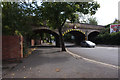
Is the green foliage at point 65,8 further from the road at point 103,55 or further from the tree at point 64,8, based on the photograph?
the road at point 103,55

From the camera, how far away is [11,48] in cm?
783

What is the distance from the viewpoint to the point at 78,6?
12.8 metres

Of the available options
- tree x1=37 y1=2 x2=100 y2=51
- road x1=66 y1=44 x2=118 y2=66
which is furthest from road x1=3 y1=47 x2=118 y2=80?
tree x1=37 y1=2 x2=100 y2=51

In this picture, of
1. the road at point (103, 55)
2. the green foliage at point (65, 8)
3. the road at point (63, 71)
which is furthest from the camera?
the green foliage at point (65, 8)

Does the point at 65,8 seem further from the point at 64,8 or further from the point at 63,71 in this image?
the point at 63,71

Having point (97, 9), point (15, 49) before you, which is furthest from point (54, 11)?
point (15, 49)

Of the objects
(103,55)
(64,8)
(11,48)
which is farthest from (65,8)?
(11,48)

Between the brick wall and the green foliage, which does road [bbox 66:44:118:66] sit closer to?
the green foliage

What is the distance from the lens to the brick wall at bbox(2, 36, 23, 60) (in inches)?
300

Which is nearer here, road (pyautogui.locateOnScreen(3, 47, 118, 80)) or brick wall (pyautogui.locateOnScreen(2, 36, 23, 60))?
road (pyautogui.locateOnScreen(3, 47, 118, 80))

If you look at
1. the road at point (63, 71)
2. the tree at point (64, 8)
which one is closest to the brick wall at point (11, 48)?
the road at point (63, 71)

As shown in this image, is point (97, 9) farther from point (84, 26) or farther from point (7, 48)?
point (84, 26)

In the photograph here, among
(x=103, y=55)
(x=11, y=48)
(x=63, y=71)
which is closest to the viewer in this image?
(x=63, y=71)

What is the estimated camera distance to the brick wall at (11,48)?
7.61m
